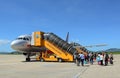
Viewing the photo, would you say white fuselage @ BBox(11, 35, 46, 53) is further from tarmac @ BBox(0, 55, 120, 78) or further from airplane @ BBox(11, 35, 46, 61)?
tarmac @ BBox(0, 55, 120, 78)

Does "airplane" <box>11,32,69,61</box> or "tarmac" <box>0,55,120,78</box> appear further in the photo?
"airplane" <box>11,32,69,61</box>

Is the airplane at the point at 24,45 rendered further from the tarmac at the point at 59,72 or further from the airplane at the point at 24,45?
the tarmac at the point at 59,72

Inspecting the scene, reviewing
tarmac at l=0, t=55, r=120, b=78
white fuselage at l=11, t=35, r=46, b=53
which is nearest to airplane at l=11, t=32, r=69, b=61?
white fuselage at l=11, t=35, r=46, b=53

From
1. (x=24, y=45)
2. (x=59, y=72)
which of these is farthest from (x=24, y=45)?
(x=59, y=72)

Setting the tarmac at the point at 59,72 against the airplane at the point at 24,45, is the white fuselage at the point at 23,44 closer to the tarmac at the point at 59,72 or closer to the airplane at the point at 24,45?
the airplane at the point at 24,45

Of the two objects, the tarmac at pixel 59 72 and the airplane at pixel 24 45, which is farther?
the airplane at pixel 24 45

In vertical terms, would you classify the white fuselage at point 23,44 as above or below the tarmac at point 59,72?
above

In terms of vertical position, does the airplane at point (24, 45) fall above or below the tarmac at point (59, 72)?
above

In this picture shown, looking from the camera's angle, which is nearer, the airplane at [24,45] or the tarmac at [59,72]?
the tarmac at [59,72]

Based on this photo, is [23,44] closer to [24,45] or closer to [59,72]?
[24,45]

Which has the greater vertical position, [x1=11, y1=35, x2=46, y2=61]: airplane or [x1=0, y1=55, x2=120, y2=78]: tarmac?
[x1=11, y1=35, x2=46, y2=61]: airplane

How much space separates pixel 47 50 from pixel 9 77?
24.1m

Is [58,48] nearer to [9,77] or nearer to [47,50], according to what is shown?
[47,50]

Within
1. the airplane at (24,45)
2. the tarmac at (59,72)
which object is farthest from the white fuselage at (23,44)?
the tarmac at (59,72)
